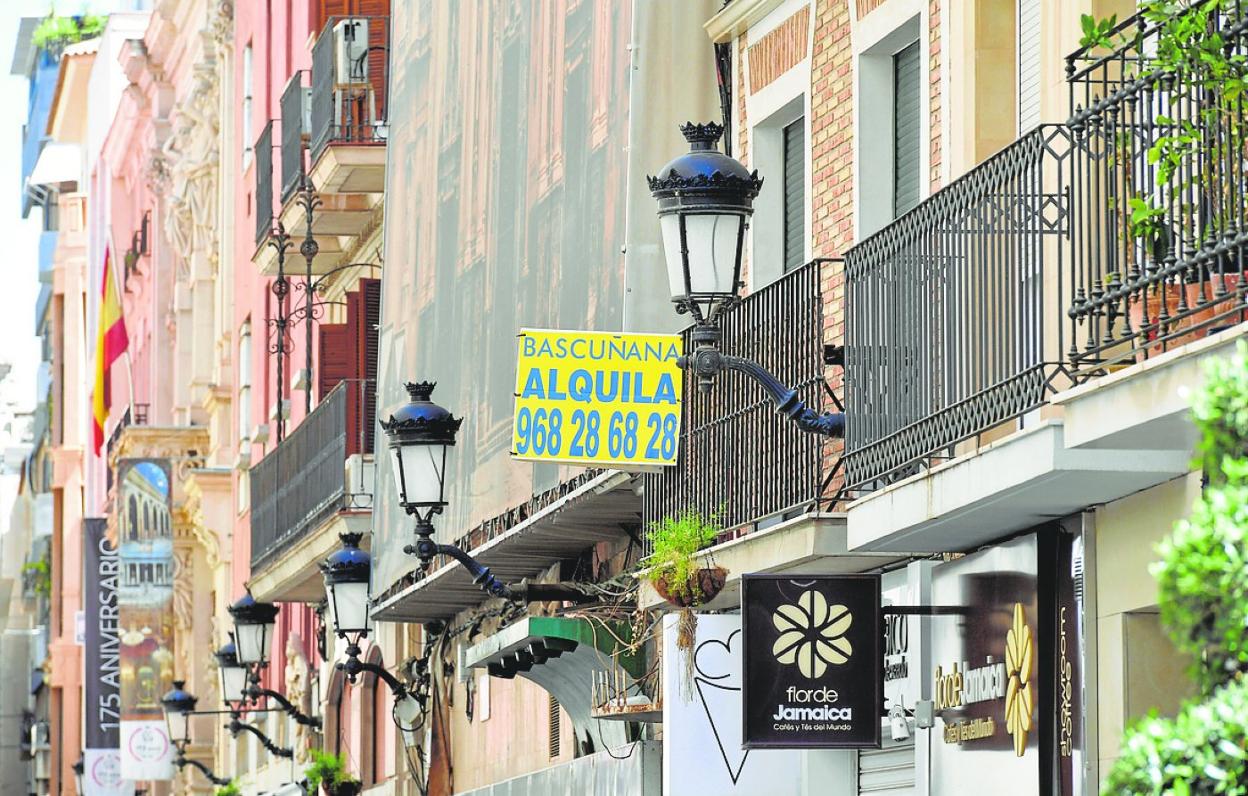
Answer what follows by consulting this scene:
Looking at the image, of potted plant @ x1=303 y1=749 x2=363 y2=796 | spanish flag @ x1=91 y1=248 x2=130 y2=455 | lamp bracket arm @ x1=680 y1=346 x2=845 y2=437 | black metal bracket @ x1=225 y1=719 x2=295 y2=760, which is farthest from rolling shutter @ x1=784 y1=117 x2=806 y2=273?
spanish flag @ x1=91 y1=248 x2=130 y2=455

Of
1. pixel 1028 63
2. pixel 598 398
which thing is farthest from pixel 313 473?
pixel 1028 63

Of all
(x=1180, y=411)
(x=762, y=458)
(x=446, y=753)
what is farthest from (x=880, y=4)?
(x=446, y=753)

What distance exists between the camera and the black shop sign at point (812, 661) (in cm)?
1434

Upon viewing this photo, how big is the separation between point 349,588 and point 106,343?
35.4 metres

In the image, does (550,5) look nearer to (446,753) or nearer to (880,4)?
(880,4)

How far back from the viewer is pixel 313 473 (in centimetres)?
2972

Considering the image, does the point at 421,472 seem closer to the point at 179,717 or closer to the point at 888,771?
the point at 888,771

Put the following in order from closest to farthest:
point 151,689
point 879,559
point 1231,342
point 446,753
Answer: point 1231,342, point 879,559, point 446,753, point 151,689

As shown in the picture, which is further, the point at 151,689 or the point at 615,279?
the point at 151,689

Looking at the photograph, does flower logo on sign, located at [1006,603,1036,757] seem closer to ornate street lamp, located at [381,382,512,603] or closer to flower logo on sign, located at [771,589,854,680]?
flower logo on sign, located at [771,589,854,680]

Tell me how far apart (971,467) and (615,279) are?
7.00 m

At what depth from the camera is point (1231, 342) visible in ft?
30.1

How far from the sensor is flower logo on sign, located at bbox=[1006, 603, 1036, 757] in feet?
42.8

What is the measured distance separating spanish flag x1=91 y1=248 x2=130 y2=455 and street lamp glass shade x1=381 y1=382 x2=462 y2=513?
39.0 metres
